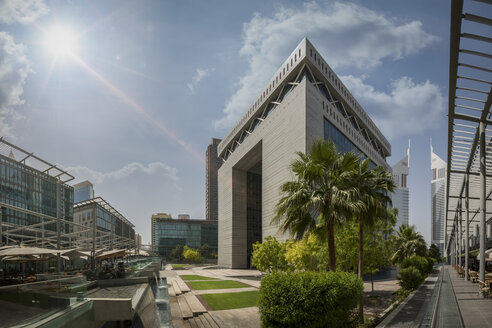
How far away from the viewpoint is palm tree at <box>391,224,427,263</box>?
44.1 metres

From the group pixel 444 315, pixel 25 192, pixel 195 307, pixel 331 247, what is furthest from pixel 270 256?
pixel 25 192

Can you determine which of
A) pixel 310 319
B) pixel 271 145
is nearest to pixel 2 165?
pixel 271 145

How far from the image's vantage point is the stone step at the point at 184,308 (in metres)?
17.5

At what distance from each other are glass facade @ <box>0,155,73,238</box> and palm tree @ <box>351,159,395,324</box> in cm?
4216

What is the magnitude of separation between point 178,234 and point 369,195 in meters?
129

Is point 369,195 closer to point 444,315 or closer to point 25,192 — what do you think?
point 444,315

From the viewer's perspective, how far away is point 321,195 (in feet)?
43.1

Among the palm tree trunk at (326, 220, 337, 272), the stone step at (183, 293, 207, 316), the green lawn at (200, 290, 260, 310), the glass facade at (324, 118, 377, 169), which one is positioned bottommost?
the green lawn at (200, 290, 260, 310)

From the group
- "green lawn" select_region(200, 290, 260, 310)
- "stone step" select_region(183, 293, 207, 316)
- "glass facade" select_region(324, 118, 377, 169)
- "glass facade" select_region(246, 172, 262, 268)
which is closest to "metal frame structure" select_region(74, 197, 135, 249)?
"stone step" select_region(183, 293, 207, 316)

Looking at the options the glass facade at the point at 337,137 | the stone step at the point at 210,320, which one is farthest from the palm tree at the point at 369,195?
the glass facade at the point at 337,137

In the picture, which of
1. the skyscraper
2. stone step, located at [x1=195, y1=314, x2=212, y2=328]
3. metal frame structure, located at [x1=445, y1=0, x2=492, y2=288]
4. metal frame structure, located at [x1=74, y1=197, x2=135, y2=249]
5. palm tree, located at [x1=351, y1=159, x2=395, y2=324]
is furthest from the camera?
the skyscraper

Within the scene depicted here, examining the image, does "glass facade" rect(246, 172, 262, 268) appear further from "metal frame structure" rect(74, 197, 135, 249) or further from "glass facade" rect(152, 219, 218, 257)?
"glass facade" rect(152, 219, 218, 257)

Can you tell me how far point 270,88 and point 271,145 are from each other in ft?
34.7

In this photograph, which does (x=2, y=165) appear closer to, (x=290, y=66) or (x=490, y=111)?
(x=290, y=66)
